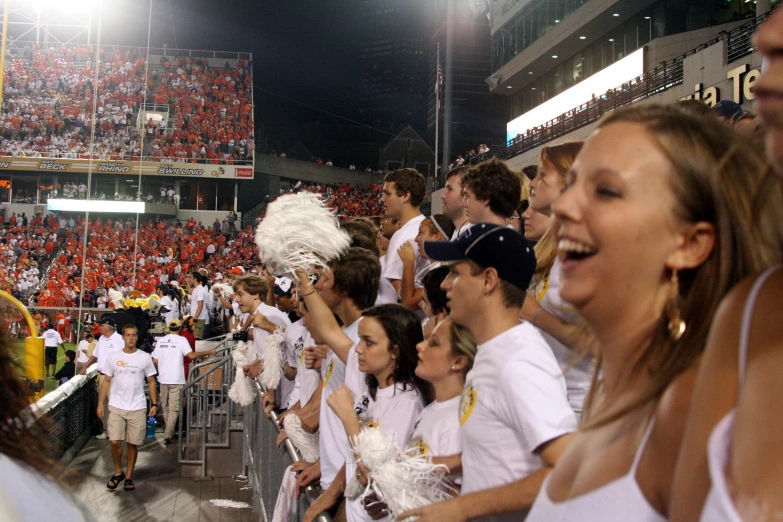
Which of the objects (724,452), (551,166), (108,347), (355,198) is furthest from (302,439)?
(355,198)

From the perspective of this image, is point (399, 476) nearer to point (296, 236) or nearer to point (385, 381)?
point (385, 381)

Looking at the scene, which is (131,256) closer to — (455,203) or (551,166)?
(455,203)

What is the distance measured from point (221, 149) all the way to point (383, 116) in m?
26.5

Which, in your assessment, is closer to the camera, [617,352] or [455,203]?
[617,352]

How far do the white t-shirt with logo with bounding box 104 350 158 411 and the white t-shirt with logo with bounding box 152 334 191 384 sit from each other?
1.26 meters

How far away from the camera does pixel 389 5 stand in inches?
2648

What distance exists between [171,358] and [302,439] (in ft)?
24.5

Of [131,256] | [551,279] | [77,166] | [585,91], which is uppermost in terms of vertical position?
[585,91]

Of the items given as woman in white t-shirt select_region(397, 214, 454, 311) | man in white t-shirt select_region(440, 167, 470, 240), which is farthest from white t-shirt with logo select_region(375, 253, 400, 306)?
man in white t-shirt select_region(440, 167, 470, 240)

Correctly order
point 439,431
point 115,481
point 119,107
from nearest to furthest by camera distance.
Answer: point 439,431, point 115,481, point 119,107

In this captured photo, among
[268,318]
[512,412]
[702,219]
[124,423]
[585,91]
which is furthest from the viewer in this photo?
[585,91]

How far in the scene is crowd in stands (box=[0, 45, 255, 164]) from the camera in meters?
36.0

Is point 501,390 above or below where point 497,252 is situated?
below

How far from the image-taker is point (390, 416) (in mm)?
2887
